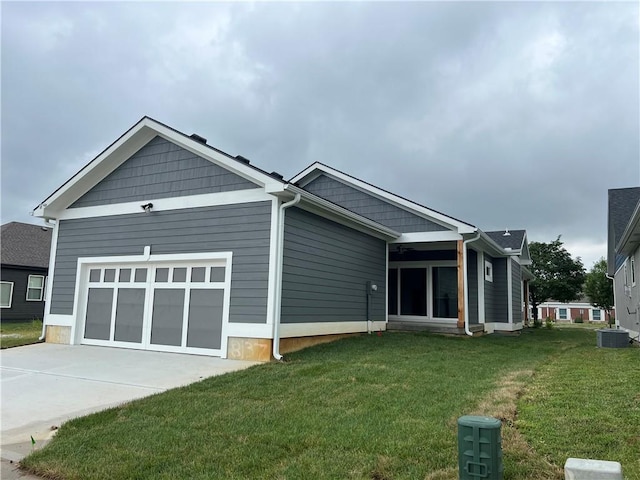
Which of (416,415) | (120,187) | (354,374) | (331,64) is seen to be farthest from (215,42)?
(416,415)

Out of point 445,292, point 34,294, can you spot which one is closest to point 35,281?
point 34,294

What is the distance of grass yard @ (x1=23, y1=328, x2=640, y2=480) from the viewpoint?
353cm

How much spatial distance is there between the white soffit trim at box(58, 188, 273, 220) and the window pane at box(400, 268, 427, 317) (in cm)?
814

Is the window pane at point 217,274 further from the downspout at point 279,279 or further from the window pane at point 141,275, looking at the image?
the window pane at point 141,275

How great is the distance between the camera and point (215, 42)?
39.9 feet

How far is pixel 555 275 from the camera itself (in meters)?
30.3

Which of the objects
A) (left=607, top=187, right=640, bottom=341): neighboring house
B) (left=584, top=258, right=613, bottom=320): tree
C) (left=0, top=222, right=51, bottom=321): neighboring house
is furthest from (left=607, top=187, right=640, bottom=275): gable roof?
(left=0, top=222, right=51, bottom=321): neighboring house

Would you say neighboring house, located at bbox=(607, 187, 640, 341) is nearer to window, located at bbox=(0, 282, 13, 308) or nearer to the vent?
the vent

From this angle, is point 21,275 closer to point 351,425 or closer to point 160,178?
point 160,178

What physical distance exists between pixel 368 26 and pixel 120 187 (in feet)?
24.5

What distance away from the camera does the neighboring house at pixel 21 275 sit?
67.9 feet

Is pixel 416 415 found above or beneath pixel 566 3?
beneath

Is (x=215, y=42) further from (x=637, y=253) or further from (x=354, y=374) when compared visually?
(x=637, y=253)

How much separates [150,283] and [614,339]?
11.3 meters
